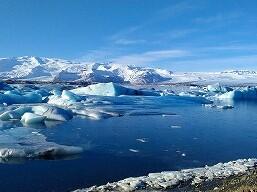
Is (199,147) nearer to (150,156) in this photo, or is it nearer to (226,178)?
(150,156)

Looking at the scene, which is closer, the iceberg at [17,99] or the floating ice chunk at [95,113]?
the floating ice chunk at [95,113]

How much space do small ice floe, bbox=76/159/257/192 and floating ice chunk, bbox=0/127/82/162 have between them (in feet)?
10.2

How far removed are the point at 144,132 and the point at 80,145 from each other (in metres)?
3.47

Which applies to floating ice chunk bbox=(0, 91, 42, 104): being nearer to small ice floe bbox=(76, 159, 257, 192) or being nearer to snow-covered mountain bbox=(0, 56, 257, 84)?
small ice floe bbox=(76, 159, 257, 192)

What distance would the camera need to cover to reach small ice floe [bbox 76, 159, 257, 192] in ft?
26.8

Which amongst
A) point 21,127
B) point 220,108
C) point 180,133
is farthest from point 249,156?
point 220,108

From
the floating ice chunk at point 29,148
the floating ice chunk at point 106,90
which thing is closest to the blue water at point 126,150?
the floating ice chunk at point 29,148

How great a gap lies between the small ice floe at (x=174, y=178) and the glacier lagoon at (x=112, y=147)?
627 millimetres

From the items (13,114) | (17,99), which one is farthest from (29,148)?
(17,99)

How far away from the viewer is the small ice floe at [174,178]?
26.8 ft

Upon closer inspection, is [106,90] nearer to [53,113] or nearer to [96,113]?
[96,113]

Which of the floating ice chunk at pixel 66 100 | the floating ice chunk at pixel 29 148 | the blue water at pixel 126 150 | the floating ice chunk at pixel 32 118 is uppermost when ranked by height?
the floating ice chunk at pixel 66 100

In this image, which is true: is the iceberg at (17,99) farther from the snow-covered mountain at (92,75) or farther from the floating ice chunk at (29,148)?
the snow-covered mountain at (92,75)

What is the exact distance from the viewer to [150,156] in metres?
11.3
